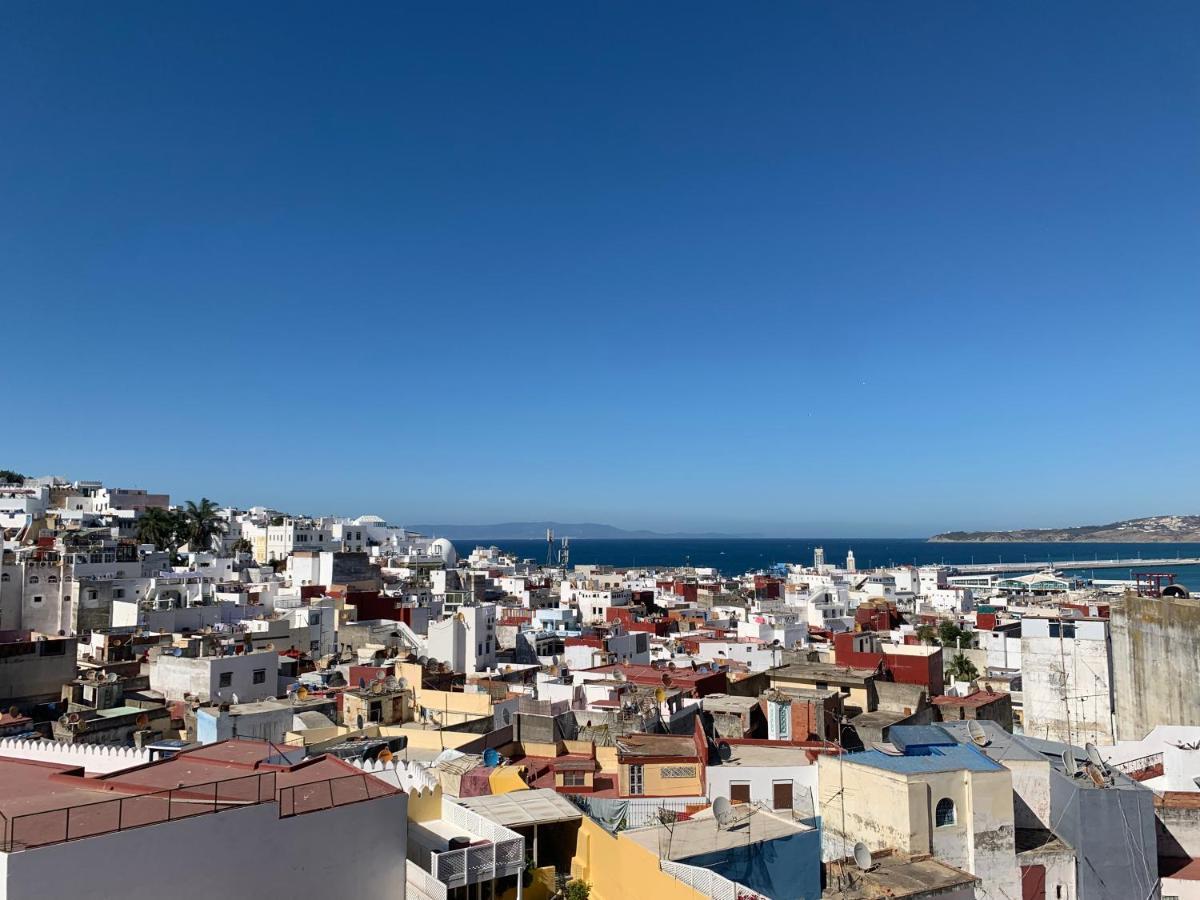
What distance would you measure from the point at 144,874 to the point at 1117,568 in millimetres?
225900

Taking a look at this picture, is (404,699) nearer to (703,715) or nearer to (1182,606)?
(703,715)

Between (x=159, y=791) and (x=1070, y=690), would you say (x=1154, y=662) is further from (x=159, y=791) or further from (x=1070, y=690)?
(x=159, y=791)

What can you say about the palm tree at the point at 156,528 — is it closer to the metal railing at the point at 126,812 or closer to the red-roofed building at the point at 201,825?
the red-roofed building at the point at 201,825

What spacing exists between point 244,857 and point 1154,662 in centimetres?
2759

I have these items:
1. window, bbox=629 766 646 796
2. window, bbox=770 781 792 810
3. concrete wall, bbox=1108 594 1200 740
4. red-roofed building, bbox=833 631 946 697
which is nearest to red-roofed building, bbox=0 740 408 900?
window, bbox=629 766 646 796

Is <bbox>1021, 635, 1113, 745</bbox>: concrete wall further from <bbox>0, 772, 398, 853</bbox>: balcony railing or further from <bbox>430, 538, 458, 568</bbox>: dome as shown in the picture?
<bbox>430, 538, 458, 568</bbox>: dome

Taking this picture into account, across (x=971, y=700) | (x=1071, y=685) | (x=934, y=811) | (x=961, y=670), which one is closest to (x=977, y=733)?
(x=934, y=811)

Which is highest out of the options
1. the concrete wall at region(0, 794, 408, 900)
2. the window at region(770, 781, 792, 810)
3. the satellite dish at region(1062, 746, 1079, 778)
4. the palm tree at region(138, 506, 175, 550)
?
the palm tree at region(138, 506, 175, 550)

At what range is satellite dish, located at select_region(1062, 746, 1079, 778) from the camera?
685 inches

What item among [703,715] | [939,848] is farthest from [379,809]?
[703,715]

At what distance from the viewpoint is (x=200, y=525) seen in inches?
3194

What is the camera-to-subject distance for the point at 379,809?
10.6 m

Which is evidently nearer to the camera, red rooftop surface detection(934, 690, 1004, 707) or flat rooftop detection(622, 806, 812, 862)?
flat rooftop detection(622, 806, 812, 862)

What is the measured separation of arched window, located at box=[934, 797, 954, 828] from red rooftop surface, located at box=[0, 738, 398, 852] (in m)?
10.1
